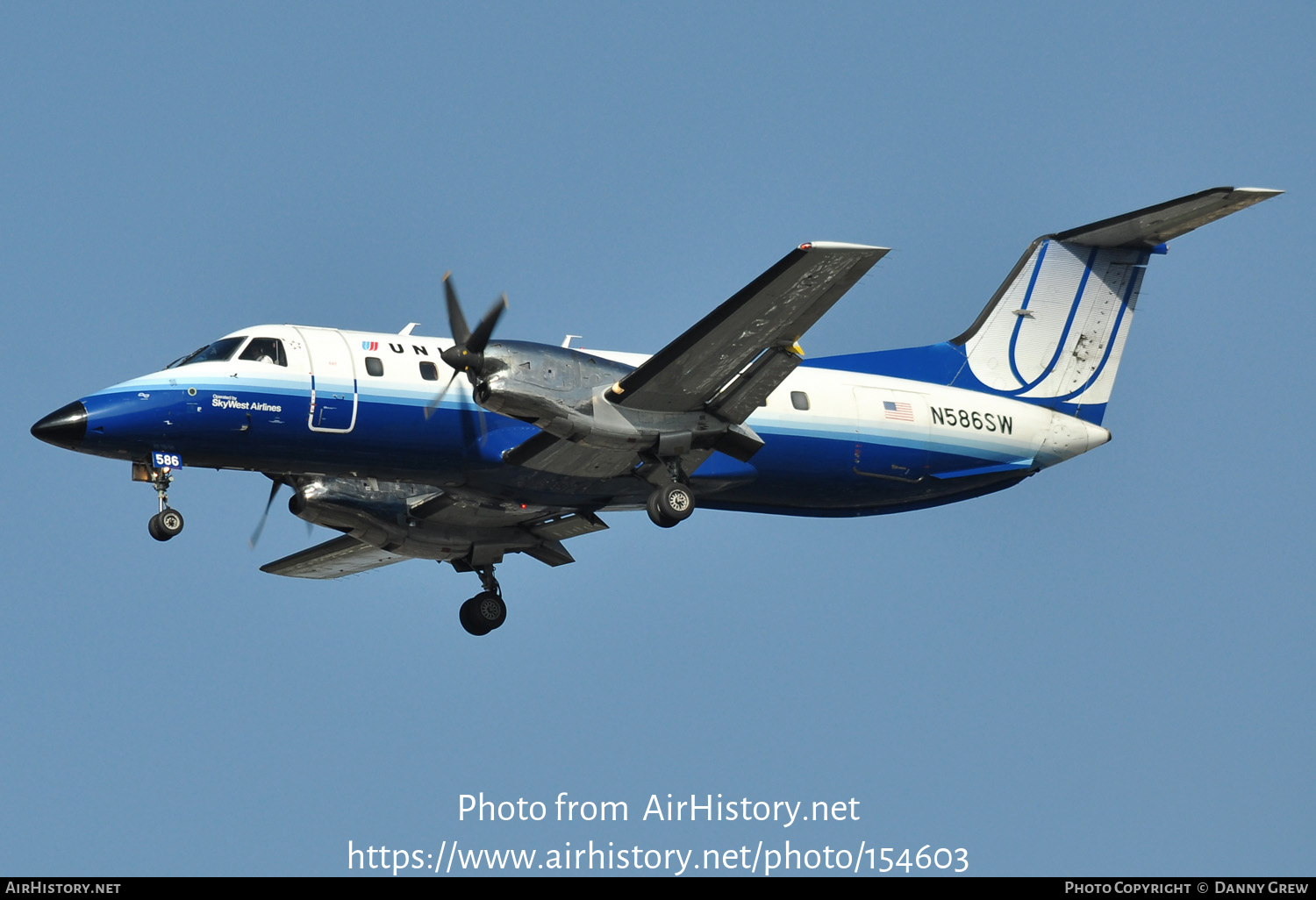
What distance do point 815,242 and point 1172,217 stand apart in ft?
23.7

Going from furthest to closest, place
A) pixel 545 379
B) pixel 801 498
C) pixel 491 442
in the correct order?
pixel 801 498
pixel 491 442
pixel 545 379

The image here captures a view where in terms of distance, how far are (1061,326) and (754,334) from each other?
6.70m

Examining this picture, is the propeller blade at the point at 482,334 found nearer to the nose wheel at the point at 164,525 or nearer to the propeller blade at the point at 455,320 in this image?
the propeller blade at the point at 455,320

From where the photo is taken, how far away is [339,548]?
894 inches

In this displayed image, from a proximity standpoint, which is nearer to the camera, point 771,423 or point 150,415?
point 150,415

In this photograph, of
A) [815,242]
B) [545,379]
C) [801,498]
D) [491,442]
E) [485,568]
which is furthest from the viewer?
[485,568]

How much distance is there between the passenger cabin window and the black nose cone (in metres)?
1.86

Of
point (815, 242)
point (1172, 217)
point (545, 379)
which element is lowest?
point (545, 379)

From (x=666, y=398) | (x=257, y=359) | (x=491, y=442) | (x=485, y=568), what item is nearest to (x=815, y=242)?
(x=666, y=398)

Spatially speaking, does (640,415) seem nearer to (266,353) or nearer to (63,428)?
(266,353)

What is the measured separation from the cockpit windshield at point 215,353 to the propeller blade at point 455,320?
243 centimetres

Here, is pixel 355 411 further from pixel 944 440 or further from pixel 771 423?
pixel 944 440

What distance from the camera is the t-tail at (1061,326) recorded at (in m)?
21.8

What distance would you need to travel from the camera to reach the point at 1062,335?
74.2ft
